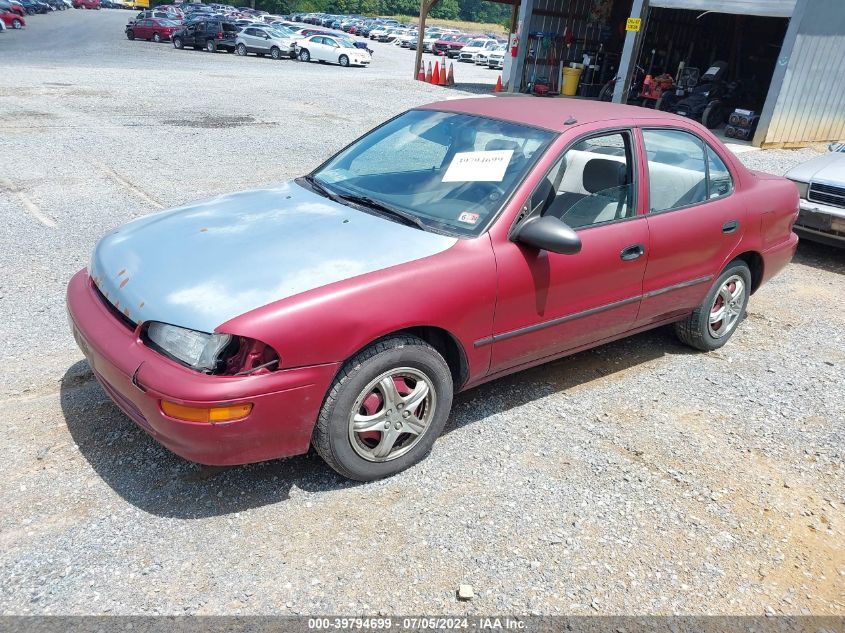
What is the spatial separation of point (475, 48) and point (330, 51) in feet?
37.3

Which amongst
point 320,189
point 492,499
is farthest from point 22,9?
point 492,499

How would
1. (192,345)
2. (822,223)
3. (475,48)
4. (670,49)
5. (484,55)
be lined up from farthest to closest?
(475,48), (484,55), (670,49), (822,223), (192,345)

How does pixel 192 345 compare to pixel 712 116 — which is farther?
pixel 712 116

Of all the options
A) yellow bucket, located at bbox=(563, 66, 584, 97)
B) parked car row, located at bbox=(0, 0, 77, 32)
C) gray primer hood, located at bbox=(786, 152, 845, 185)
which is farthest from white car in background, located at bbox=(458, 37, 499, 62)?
gray primer hood, located at bbox=(786, 152, 845, 185)

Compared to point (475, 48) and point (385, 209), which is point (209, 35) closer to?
point (475, 48)

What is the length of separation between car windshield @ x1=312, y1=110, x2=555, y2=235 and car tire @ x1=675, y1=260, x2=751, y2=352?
1884 mm

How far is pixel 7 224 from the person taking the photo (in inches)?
249

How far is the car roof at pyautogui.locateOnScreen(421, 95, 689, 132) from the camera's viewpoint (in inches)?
151

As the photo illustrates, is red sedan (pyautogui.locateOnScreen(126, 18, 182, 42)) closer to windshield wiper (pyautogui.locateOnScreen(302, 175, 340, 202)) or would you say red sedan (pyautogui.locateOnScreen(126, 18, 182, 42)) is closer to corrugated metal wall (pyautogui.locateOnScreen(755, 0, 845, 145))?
corrugated metal wall (pyautogui.locateOnScreen(755, 0, 845, 145))

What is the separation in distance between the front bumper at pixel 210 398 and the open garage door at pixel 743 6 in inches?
594

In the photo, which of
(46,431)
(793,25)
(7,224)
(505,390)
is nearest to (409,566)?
(505,390)

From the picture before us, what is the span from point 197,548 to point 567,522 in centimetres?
160

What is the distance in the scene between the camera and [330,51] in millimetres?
31406

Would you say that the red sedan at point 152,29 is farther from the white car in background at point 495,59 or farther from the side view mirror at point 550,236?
the side view mirror at point 550,236
